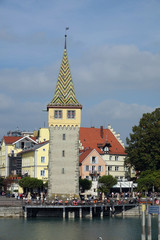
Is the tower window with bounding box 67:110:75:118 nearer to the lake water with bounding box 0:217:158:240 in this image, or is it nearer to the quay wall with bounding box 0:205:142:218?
the quay wall with bounding box 0:205:142:218

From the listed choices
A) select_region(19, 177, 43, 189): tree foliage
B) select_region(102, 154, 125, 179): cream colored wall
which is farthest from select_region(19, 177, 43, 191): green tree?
select_region(102, 154, 125, 179): cream colored wall

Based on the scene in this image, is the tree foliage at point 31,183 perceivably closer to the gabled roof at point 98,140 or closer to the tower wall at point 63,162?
the tower wall at point 63,162

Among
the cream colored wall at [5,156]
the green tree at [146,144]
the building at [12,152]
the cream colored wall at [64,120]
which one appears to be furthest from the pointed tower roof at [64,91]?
the cream colored wall at [5,156]

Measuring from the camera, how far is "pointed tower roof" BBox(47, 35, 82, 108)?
84.8 metres

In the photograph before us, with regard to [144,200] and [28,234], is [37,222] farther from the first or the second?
[144,200]

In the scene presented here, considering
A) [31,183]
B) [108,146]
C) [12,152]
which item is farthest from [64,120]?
[12,152]

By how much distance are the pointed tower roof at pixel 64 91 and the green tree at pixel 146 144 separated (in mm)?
14239

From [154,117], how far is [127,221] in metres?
27.0

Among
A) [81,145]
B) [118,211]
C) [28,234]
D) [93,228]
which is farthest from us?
[81,145]

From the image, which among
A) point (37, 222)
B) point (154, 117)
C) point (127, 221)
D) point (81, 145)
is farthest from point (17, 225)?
point (81, 145)

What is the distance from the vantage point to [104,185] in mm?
95875

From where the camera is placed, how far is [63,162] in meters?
83.2

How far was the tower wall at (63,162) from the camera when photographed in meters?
82.6

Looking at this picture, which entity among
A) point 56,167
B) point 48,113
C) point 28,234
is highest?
point 48,113
